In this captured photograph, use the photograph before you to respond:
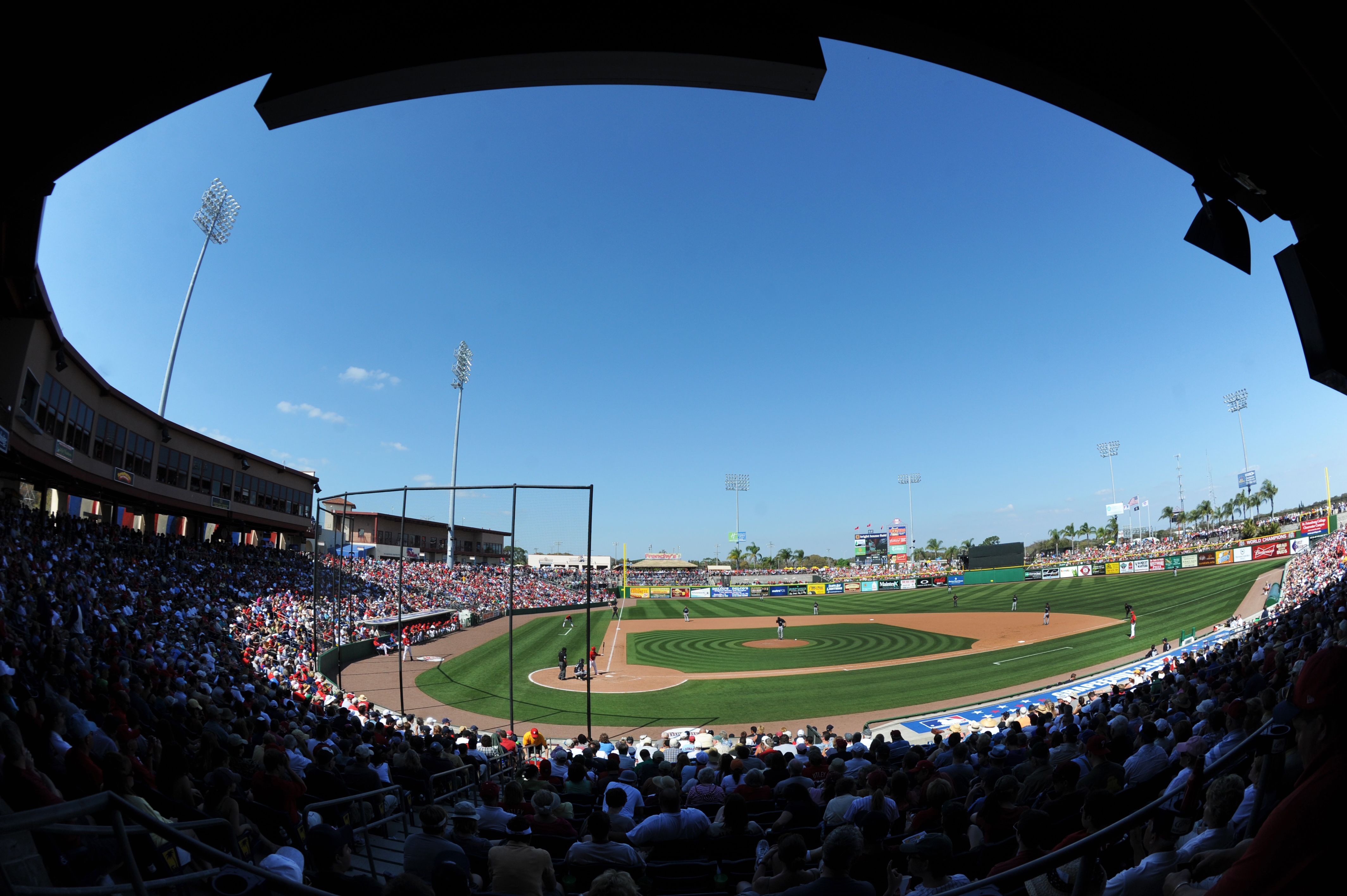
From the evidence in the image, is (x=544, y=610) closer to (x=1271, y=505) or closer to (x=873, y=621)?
(x=873, y=621)

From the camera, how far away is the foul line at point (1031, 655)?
30078mm

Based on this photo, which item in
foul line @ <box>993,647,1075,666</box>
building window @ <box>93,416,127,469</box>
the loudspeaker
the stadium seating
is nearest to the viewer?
the loudspeaker

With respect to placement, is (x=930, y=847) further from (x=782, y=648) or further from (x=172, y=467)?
(x=172, y=467)

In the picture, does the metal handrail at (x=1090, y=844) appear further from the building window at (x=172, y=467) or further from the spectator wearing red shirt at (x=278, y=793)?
the building window at (x=172, y=467)

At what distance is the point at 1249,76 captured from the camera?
2984 mm

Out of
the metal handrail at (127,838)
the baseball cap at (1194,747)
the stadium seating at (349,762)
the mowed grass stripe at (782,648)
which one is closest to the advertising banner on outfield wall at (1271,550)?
the mowed grass stripe at (782,648)

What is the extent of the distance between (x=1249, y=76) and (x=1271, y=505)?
161 meters

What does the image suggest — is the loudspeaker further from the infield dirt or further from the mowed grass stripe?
the mowed grass stripe

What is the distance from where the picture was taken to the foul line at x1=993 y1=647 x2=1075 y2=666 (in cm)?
3008

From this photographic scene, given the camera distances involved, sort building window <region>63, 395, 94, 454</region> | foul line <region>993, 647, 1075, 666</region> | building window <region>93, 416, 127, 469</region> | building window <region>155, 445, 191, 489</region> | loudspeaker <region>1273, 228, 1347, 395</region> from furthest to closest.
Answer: building window <region>155, 445, 191, 489</region>, foul line <region>993, 647, 1075, 666</region>, building window <region>93, 416, 127, 469</region>, building window <region>63, 395, 94, 454</region>, loudspeaker <region>1273, 228, 1347, 395</region>

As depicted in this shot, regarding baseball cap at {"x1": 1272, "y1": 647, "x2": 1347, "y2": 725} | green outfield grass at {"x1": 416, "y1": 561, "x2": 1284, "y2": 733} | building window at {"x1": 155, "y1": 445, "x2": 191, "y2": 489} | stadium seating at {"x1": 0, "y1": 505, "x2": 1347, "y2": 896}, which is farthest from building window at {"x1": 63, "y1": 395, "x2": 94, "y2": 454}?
baseball cap at {"x1": 1272, "y1": 647, "x2": 1347, "y2": 725}

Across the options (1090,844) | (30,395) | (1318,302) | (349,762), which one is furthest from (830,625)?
(1090,844)

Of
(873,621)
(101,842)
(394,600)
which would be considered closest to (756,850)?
(101,842)

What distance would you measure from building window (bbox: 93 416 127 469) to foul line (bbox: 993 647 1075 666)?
3990cm
